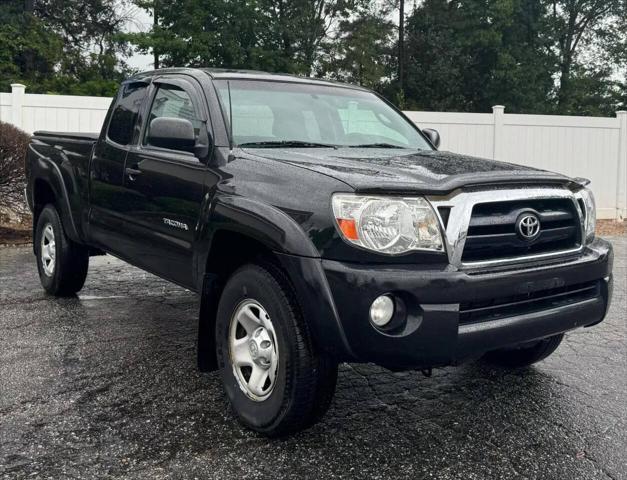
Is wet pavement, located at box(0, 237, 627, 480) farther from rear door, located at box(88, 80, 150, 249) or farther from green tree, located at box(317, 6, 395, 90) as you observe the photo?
green tree, located at box(317, 6, 395, 90)

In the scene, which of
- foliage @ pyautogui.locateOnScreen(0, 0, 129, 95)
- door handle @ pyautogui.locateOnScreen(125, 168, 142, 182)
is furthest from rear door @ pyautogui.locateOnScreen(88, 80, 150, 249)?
foliage @ pyautogui.locateOnScreen(0, 0, 129, 95)

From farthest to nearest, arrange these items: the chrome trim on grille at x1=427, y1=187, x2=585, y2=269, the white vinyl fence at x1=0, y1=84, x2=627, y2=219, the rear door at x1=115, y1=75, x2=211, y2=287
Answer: the white vinyl fence at x1=0, y1=84, x2=627, y2=219
the rear door at x1=115, y1=75, x2=211, y2=287
the chrome trim on grille at x1=427, y1=187, x2=585, y2=269

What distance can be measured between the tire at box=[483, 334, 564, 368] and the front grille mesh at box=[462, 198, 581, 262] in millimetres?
944

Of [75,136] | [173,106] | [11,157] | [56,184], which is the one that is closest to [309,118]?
[173,106]

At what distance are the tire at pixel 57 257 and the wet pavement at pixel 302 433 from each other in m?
0.73

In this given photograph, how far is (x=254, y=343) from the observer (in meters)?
3.34

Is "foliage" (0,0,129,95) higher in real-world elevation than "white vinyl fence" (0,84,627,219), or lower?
higher

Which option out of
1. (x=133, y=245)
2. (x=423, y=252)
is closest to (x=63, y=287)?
(x=133, y=245)

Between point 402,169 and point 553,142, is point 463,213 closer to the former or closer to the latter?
point 402,169

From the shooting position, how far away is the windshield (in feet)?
13.5

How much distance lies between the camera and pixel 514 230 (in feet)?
10.5

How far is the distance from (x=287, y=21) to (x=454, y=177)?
30.2 m

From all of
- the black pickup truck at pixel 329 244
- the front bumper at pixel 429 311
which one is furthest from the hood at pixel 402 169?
the front bumper at pixel 429 311

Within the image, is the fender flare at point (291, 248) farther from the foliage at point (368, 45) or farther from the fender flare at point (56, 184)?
the foliage at point (368, 45)
